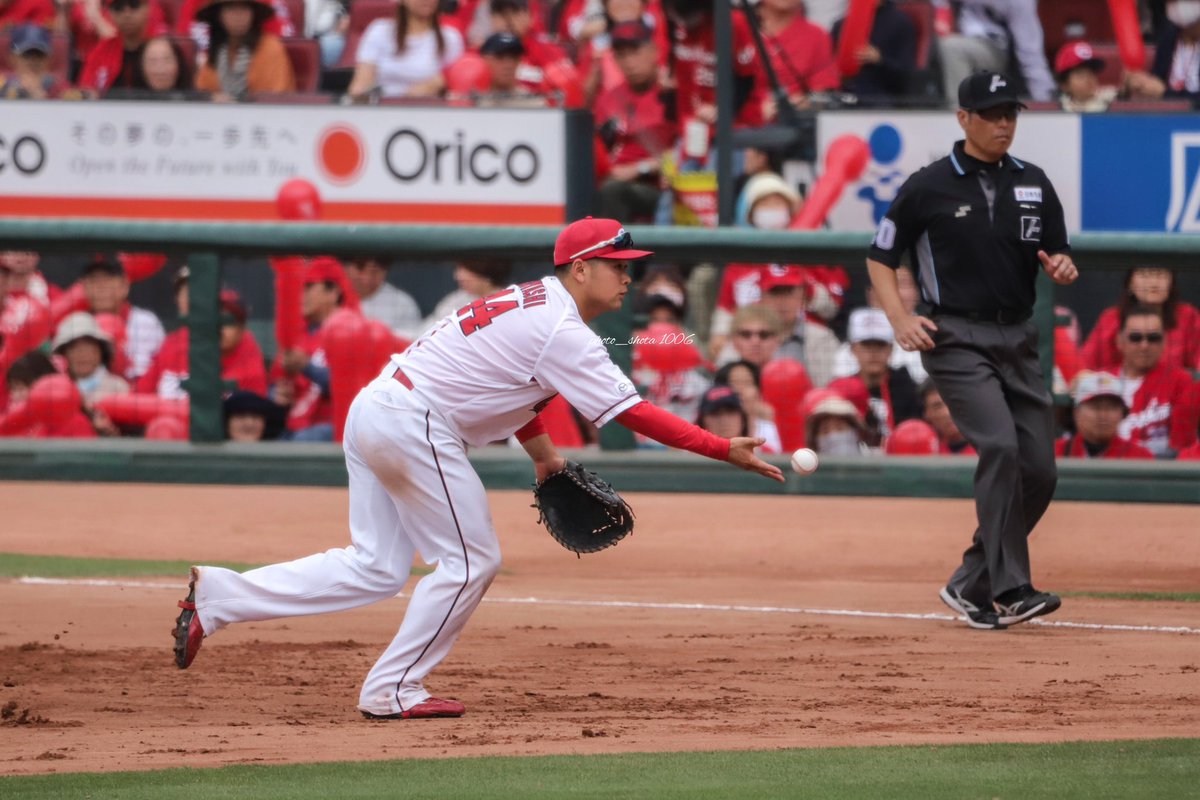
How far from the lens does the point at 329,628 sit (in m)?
7.45

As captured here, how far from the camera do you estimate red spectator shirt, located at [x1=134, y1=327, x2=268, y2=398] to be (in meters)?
10.2

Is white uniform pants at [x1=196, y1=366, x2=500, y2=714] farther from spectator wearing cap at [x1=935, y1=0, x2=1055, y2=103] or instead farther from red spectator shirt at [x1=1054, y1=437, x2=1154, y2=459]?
spectator wearing cap at [x1=935, y1=0, x2=1055, y2=103]

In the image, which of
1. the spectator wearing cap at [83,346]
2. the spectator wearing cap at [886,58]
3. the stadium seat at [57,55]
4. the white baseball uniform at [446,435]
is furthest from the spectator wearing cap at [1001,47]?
the white baseball uniform at [446,435]

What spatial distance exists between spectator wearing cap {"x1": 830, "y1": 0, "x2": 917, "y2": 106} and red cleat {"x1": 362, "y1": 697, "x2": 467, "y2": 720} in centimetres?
691

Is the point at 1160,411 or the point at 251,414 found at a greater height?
the point at 1160,411

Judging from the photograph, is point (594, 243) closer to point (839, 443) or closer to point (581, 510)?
point (581, 510)

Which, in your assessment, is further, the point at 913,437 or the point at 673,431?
the point at 913,437

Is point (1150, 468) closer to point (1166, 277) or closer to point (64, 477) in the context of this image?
point (1166, 277)

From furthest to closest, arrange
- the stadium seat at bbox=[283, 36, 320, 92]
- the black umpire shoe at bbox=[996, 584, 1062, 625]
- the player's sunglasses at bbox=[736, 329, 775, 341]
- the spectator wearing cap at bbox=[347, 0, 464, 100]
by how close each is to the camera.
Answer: the stadium seat at bbox=[283, 36, 320, 92], the spectator wearing cap at bbox=[347, 0, 464, 100], the player's sunglasses at bbox=[736, 329, 775, 341], the black umpire shoe at bbox=[996, 584, 1062, 625]

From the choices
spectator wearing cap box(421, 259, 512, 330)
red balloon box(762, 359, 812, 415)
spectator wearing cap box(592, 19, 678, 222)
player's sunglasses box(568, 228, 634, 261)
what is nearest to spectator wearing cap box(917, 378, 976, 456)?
red balloon box(762, 359, 812, 415)

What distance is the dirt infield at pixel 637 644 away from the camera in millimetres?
5379

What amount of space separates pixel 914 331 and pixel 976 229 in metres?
0.45

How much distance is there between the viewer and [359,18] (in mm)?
13172

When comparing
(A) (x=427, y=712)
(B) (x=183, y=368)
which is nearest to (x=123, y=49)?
(B) (x=183, y=368)
